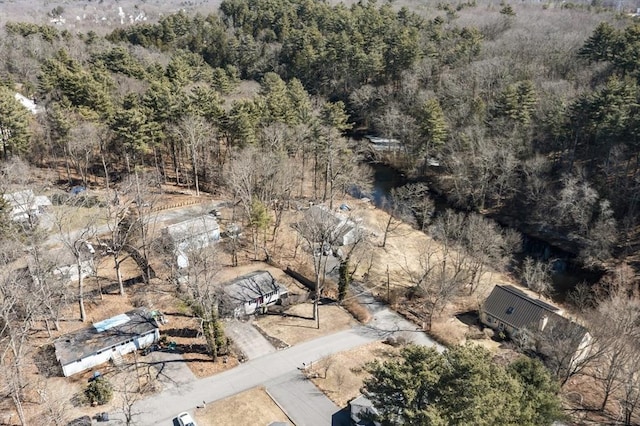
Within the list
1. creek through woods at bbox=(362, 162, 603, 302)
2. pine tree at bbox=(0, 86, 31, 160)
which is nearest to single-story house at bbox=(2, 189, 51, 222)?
pine tree at bbox=(0, 86, 31, 160)

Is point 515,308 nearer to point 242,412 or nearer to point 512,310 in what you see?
point 512,310

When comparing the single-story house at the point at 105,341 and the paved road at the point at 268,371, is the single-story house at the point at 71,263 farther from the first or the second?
the paved road at the point at 268,371

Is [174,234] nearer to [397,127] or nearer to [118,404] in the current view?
[118,404]

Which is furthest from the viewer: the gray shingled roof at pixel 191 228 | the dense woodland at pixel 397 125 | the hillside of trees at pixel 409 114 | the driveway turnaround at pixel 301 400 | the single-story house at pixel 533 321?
the hillside of trees at pixel 409 114

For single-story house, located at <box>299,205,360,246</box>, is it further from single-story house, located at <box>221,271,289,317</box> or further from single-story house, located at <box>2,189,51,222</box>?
single-story house, located at <box>2,189,51,222</box>

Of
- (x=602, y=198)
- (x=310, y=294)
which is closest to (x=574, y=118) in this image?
(x=602, y=198)

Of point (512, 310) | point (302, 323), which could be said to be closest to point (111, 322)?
point (302, 323)

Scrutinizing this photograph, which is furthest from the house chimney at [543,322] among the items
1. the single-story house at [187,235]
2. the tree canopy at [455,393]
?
the single-story house at [187,235]
